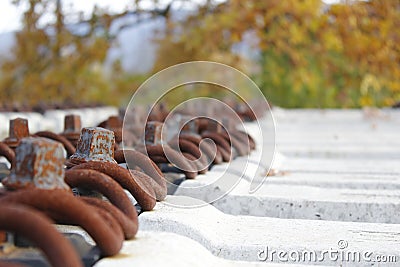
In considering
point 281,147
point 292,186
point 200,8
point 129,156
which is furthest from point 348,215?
point 200,8

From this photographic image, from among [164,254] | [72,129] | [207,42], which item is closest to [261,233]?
[164,254]

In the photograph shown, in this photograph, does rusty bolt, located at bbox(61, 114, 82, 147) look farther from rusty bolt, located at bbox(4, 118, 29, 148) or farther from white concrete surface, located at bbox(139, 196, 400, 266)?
white concrete surface, located at bbox(139, 196, 400, 266)

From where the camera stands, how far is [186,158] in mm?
1680

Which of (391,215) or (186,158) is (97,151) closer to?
(186,158)

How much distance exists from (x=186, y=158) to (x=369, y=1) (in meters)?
4.98

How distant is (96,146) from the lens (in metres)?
1.18

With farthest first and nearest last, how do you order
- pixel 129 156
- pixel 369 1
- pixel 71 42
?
pixel 71 42, pixel 369 1, pixel 129 156

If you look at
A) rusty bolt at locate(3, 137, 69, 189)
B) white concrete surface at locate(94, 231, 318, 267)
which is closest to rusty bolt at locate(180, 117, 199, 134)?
white concrete surface at locate(94, 231, 318, 267)

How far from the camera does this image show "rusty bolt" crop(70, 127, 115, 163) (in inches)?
46.3

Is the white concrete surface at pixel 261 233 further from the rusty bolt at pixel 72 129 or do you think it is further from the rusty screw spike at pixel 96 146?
the rusty bolt at pixel 72 129

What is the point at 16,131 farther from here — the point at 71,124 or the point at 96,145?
the point at 96,145

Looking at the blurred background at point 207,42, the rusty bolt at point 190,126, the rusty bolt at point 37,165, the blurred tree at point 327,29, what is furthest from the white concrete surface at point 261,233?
the blurred tree at point 327,29

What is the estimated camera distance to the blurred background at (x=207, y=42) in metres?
5.94

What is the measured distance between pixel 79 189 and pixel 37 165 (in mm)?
214
